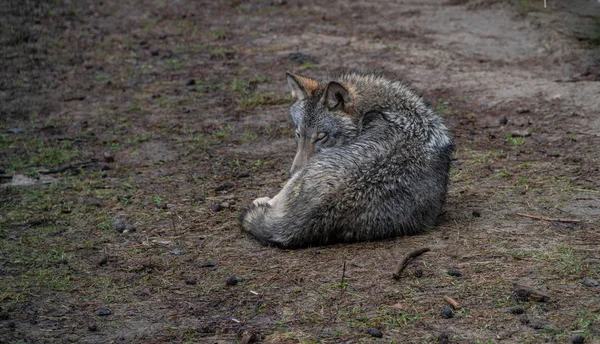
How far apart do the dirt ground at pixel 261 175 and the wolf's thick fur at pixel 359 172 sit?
0.54 ft

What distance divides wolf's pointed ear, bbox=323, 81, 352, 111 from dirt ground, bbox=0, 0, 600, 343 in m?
1.04

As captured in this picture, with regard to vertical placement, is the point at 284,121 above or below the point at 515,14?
below

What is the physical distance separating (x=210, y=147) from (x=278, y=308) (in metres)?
3.84

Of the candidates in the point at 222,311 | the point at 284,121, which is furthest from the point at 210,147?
the point at 222,311

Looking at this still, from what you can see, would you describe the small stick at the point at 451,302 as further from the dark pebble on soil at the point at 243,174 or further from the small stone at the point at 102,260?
the dark pebble on soil at the point at 243,174

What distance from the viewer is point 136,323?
476 centimetres

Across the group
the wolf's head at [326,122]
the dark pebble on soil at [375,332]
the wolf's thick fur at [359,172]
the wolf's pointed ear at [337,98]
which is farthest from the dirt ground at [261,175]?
the wolf's pointed ear at [337,98]

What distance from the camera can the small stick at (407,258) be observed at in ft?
16.6

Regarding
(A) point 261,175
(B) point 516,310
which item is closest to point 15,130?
(A) point 261,175

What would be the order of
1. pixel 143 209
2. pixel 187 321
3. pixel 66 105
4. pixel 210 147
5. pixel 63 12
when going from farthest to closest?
1. pixel 63 12
2. pixel 66 105
3. pixel 210 147
4. pixel 143 209
5. pixel 187 321

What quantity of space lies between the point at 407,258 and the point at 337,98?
171 cm

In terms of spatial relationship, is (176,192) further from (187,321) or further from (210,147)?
(187,321)

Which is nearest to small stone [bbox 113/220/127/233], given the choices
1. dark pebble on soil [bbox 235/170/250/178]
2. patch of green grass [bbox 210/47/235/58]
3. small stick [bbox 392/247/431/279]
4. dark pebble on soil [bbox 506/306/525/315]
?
dark pebble on soil [bbox 235/170/250/178]

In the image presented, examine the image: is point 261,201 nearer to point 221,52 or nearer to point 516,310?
point 516,310
